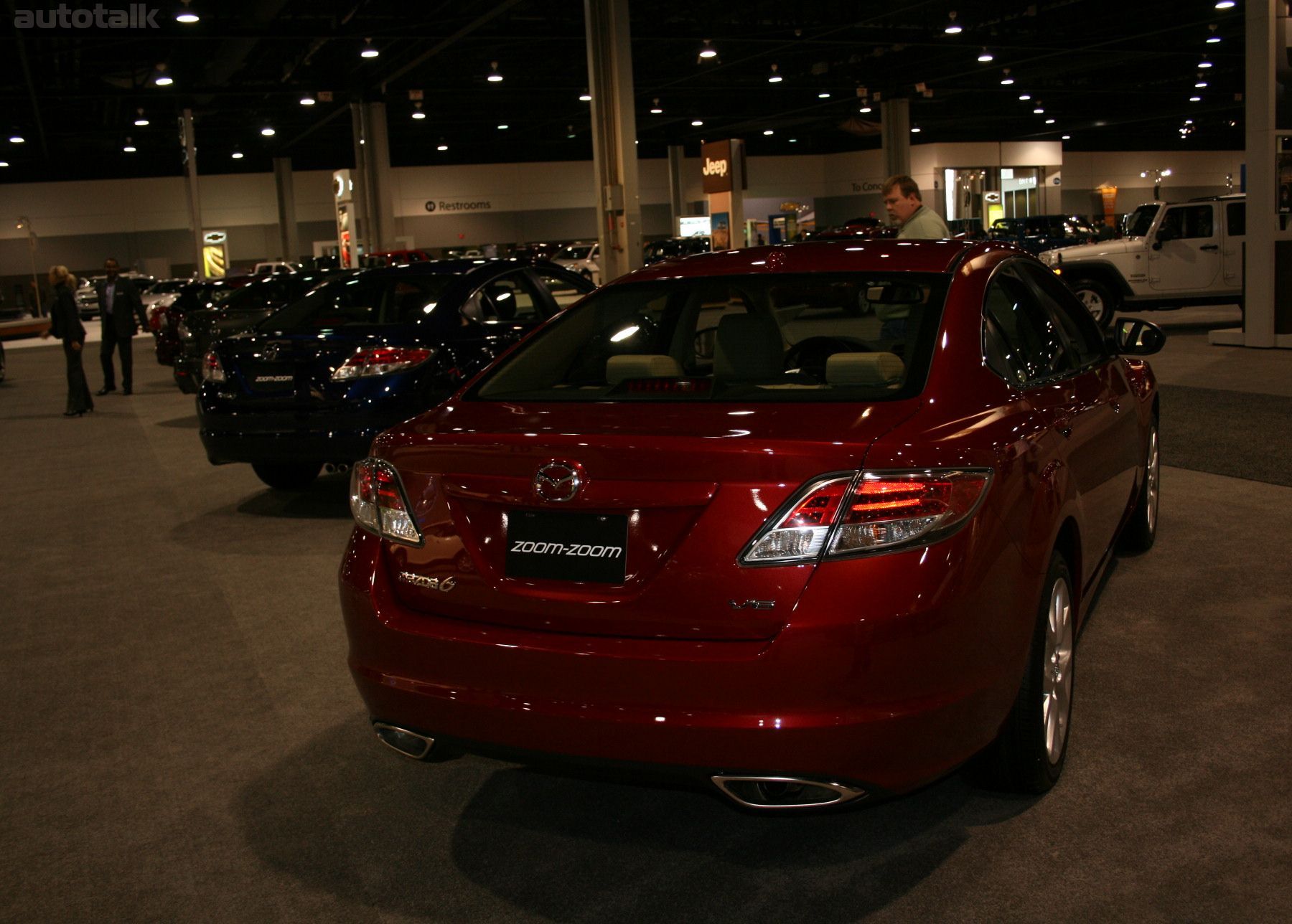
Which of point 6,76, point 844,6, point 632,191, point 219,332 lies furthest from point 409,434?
point 6,76

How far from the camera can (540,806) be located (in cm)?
374

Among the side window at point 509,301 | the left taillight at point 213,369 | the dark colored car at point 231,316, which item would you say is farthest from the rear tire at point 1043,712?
the dark colored car at point 231,316

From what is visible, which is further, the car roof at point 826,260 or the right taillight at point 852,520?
the car roof at point 826,260

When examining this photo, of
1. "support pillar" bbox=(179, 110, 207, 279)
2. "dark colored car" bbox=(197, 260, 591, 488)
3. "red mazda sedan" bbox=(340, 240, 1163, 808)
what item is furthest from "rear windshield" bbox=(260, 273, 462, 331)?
"support pillar" bbox=(179, 110, 207, 279)

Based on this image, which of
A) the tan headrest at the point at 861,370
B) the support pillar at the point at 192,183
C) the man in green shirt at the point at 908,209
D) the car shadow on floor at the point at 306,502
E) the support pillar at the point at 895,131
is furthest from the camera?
the support pillar at the point at 895,131

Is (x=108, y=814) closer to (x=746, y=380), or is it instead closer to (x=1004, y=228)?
(x=746, y=380)

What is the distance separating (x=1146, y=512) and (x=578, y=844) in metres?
3.68

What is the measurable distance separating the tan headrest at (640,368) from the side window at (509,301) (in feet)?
15.2

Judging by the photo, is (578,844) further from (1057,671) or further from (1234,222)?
(1234,222)

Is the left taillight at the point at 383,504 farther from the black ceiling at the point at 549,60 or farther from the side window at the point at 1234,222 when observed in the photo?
the black ceiling at the point at 549,60

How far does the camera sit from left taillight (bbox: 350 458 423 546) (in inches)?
126

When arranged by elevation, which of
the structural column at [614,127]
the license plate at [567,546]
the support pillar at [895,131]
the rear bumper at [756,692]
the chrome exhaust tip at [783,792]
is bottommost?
the chrome exhaust tip at [783,792]

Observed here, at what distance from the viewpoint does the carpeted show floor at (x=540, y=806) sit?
3.13m

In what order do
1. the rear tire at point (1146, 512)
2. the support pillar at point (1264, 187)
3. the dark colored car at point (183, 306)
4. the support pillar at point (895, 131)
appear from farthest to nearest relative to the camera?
the support pillar at point (895, 131), the dark colored car at point (183, 306), the support pillar at point (1264, 187), the rear tire at point (1146, 512)
